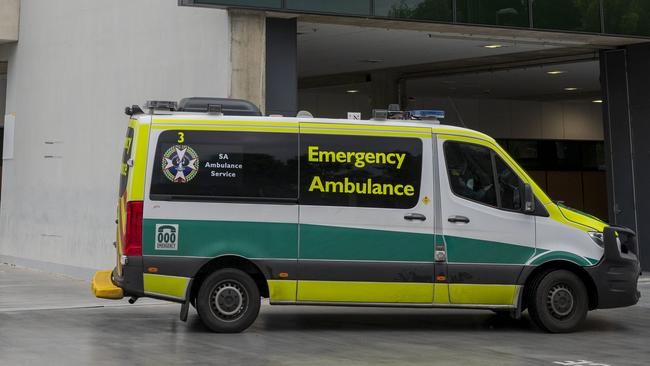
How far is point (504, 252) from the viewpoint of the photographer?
10805 mm

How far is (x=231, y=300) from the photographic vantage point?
34.2 ft

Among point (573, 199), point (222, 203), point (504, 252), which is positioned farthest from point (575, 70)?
point (222, 203)

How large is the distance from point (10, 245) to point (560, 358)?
612 inches

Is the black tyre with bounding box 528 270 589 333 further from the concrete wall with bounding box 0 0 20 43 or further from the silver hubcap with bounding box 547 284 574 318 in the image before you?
the concrete wall with bounding box 0 0 20 43

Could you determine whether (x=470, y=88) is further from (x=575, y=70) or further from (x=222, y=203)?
(x=222, y=203)

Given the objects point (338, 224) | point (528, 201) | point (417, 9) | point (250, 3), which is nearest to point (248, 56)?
point (250, 3)

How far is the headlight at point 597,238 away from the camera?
11.0 meters

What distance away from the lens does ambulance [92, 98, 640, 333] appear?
10.3m

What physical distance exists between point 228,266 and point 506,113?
21.7 metres

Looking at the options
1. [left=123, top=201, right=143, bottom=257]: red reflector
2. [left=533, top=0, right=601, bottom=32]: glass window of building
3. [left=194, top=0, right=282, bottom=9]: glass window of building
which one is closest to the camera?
[left=123, top=201, right=143, bottom=257]: red reflector

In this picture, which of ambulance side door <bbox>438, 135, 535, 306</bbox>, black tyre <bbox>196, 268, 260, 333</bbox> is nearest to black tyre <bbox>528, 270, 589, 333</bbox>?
ambulance side door <bbox>438, 135, 535, 306</bbox>

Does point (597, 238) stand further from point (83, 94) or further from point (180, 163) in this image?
point (83, 94)

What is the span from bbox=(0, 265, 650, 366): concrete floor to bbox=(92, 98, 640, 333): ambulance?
1.43ft

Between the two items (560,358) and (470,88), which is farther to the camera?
(470,88)
